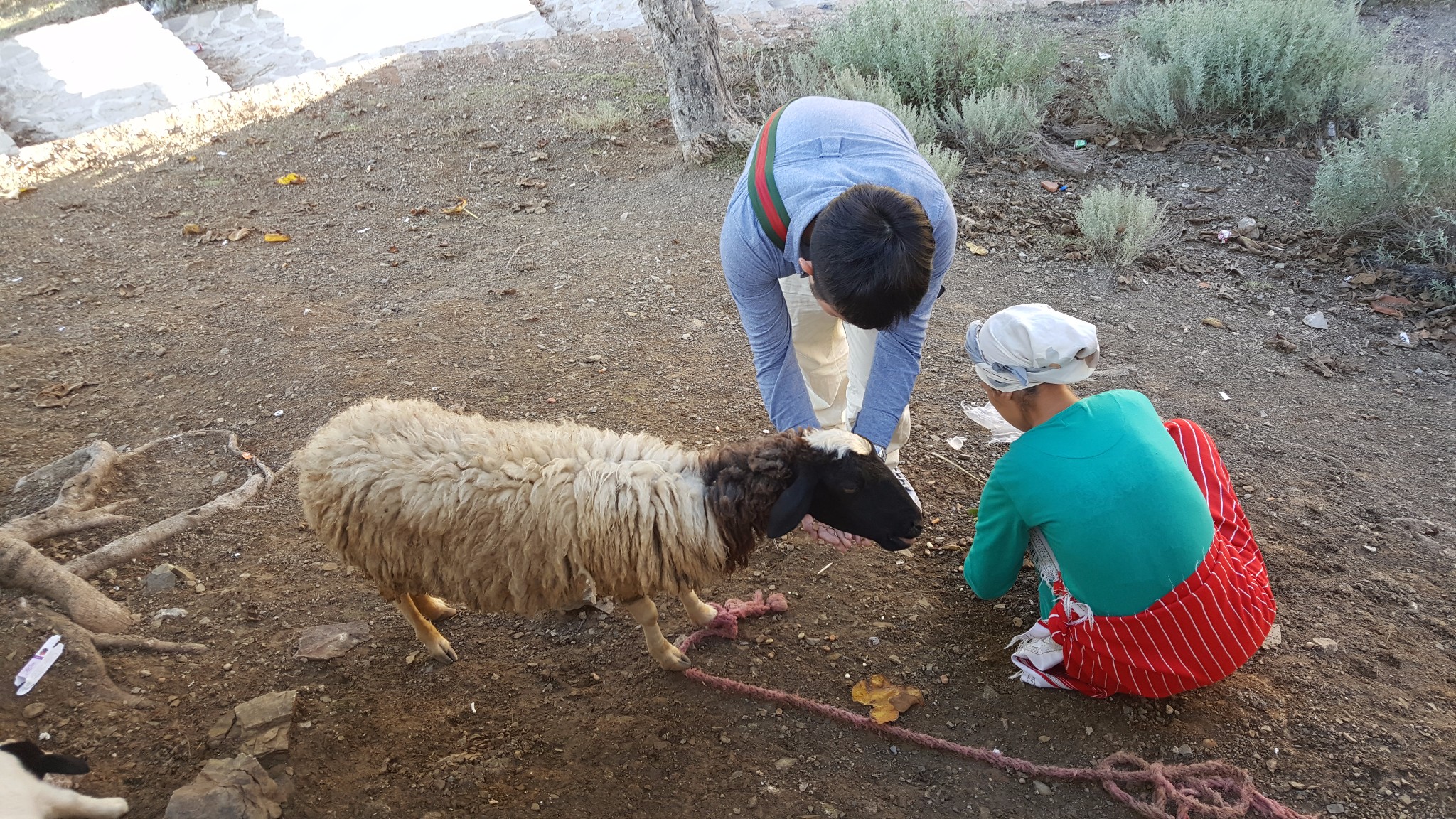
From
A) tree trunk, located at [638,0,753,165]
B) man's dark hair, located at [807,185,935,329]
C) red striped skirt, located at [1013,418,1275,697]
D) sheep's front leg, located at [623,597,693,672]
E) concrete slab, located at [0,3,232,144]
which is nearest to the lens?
man's dark hair, located at [807,185,935,329]

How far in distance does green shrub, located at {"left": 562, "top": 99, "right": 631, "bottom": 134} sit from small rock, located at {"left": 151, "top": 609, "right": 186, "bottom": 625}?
6.44 m

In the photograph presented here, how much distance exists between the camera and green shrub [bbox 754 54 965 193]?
691 cm

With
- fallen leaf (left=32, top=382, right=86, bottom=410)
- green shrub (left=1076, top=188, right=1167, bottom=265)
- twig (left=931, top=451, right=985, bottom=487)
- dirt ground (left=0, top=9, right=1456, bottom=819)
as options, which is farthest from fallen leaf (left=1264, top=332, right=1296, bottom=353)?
fallen leaf (left=32, top=382, right=86, bottom=410)

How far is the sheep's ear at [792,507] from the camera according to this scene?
2895 millimetres

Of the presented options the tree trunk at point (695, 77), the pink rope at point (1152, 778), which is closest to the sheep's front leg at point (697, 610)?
the pink rope at point (1152, 778)

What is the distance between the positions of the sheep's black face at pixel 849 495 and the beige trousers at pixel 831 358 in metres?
0.44

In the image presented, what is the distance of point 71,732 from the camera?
297cm

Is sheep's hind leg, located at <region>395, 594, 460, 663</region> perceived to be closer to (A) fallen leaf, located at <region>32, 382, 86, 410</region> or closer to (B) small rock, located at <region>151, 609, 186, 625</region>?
(B) small rock, located at <region>151, 609, 186, 625</region>

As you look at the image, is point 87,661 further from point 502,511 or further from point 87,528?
point 502,511

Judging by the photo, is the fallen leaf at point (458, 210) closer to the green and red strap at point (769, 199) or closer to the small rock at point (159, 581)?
the small rock at point (159, 581)

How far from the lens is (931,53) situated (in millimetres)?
8234

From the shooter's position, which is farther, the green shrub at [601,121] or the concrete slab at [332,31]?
the concrete slab at [332,31]

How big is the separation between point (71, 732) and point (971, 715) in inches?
131

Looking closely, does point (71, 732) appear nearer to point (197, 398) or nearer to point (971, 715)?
point (197, 398)
